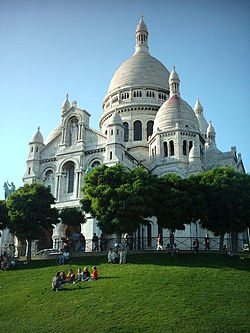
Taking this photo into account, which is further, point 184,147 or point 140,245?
point 184,147

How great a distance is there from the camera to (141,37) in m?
74.1

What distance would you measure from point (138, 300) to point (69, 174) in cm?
2960

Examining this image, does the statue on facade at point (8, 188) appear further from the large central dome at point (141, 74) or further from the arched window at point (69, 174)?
the large central dome at point (141, 74)

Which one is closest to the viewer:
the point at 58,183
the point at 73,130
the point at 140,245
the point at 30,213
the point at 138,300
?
the point at 138,300

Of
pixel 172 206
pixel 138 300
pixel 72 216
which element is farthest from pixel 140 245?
pixel 138 300

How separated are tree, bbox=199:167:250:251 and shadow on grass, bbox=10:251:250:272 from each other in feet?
9.13

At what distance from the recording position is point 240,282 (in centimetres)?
2305

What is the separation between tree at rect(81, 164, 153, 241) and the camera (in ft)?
103

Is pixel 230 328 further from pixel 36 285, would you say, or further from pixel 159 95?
pixel 159 95

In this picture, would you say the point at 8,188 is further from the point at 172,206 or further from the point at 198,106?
the point at 198,106

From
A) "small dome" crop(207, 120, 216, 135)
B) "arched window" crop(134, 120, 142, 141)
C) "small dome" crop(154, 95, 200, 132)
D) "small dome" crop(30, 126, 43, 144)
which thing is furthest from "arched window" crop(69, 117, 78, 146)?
"small dome" crop(207, 120, 216, 135)

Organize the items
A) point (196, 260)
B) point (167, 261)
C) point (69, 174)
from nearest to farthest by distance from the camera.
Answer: point (167, 261)
point (196, 260)
point (69, 174)

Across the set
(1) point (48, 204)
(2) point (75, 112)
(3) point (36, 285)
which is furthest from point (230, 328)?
(2) point (75, 112)

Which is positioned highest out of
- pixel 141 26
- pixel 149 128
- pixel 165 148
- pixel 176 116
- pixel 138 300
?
pixel 141 26
